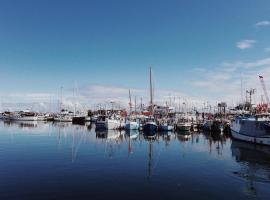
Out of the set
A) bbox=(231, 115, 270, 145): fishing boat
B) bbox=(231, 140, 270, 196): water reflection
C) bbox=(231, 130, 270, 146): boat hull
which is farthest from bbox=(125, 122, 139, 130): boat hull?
bbox=(231, 140, 270, 196): water reflection

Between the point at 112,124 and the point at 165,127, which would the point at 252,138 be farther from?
the point at 112,124

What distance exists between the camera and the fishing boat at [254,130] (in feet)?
206

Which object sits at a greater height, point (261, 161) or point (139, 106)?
Answer: point (139, 106)

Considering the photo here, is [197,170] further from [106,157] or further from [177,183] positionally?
[106,157]

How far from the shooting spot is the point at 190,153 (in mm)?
51562

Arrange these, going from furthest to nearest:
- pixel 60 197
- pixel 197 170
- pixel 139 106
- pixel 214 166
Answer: pixel 139 106 < pixel 214 166 < pixel 197 170 < pixel 60 197

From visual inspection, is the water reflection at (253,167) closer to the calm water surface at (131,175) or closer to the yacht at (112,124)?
the calm water surface at (131,175)

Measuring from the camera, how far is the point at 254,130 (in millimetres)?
66250

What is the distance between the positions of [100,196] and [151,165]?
15.7 meters

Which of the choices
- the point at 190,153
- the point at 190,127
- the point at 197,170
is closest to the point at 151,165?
the point at 197,170

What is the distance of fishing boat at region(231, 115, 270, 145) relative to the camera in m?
62.7

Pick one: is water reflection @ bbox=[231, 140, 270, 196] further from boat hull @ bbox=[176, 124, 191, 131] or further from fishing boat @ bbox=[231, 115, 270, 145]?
boat hull @ bbox=[176, 124, 191, 131]

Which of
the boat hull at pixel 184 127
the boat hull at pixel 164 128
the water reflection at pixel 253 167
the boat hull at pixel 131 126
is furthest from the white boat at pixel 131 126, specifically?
the water reflection at pixel 253 167

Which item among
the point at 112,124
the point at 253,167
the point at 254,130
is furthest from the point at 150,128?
the point at 253,167
